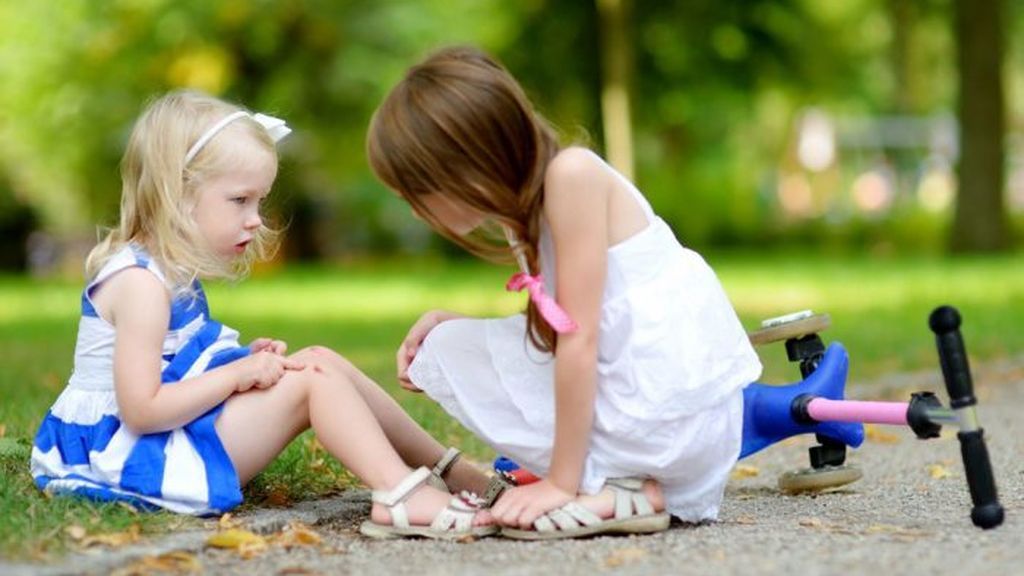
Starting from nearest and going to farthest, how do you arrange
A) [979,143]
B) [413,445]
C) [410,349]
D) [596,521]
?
1. [596,521]
2. [410,349]
3. [413,445]
4. [979,143]

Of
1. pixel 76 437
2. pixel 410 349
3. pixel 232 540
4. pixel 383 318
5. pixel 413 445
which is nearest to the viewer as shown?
pixel 232 540

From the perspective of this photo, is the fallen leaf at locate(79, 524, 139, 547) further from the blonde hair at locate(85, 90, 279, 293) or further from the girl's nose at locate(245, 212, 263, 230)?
the girl's nose at locate(245, 212, 263, 230)

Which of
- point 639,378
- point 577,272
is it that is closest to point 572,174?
point 577,272

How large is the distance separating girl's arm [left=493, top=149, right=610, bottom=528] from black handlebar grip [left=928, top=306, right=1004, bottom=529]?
28.7 inches

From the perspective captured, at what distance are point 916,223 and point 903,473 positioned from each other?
18962 millimetres

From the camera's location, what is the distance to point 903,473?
5102mm

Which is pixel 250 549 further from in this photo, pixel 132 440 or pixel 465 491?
pixel 465 491

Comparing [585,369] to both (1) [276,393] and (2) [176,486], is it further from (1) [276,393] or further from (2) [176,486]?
(2) [176,486]

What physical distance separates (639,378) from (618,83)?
Answer: 51.7 feet

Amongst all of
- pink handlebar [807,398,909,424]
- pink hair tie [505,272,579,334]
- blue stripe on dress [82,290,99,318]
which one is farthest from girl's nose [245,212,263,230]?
pink handlebar [807,398,909,424]

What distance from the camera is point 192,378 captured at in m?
3.92

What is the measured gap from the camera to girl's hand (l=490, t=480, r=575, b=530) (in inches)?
149

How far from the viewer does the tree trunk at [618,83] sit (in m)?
19.1

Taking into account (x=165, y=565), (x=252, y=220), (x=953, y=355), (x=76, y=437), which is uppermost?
(x=252, y=220)
